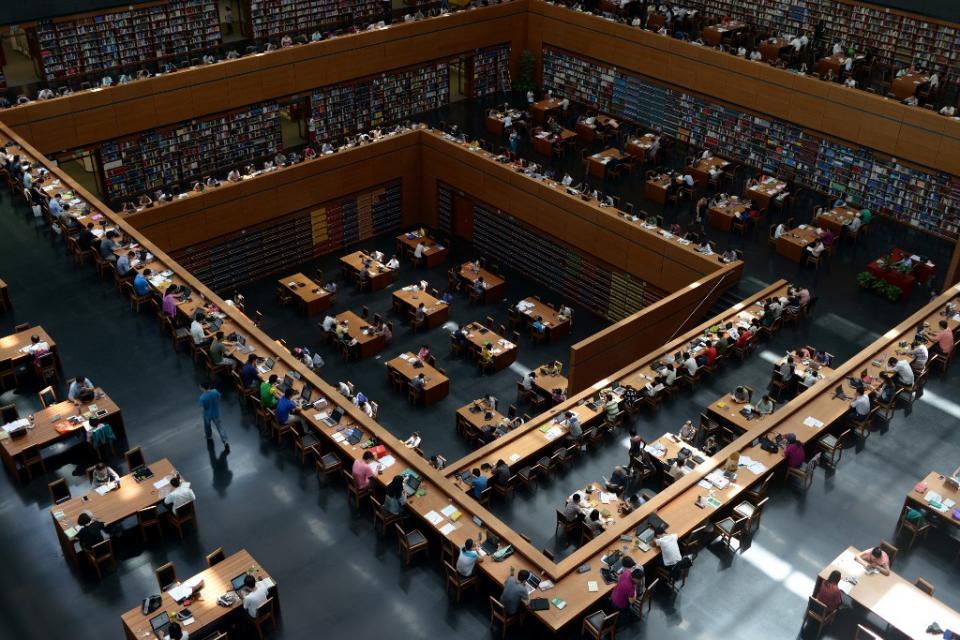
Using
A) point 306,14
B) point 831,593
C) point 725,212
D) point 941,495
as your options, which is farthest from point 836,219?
point 306,14

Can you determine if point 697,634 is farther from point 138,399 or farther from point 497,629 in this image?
point 138,399

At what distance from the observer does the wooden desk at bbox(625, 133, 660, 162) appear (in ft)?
80.9

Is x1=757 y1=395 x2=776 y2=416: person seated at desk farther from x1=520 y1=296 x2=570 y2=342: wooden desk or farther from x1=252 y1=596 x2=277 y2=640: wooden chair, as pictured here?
x1=252 y1=596 x2=277 y2=640: wooden chair

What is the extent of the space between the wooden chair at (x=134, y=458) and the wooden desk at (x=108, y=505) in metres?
0.44

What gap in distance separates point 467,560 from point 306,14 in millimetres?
20149

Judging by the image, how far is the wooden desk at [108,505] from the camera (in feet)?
37.8

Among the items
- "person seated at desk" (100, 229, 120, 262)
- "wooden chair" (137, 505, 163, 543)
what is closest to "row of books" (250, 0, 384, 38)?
"person seated at desk" (100, 229, 120, 262)

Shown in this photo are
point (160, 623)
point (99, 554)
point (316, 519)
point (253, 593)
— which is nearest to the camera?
point (160, 623)

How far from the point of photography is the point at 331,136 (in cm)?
2608

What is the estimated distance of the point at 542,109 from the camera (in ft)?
88.1

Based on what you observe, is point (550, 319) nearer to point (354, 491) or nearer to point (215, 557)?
point (354, 491)

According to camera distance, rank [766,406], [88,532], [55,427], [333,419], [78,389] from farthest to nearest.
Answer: [766,406] → [333,419] → [78,389] → [55,427] → [88,532]

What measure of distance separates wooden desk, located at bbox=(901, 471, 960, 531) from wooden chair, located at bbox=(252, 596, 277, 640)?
840 centimetres

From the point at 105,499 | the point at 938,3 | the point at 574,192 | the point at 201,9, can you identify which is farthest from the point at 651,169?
the point at 105,499
